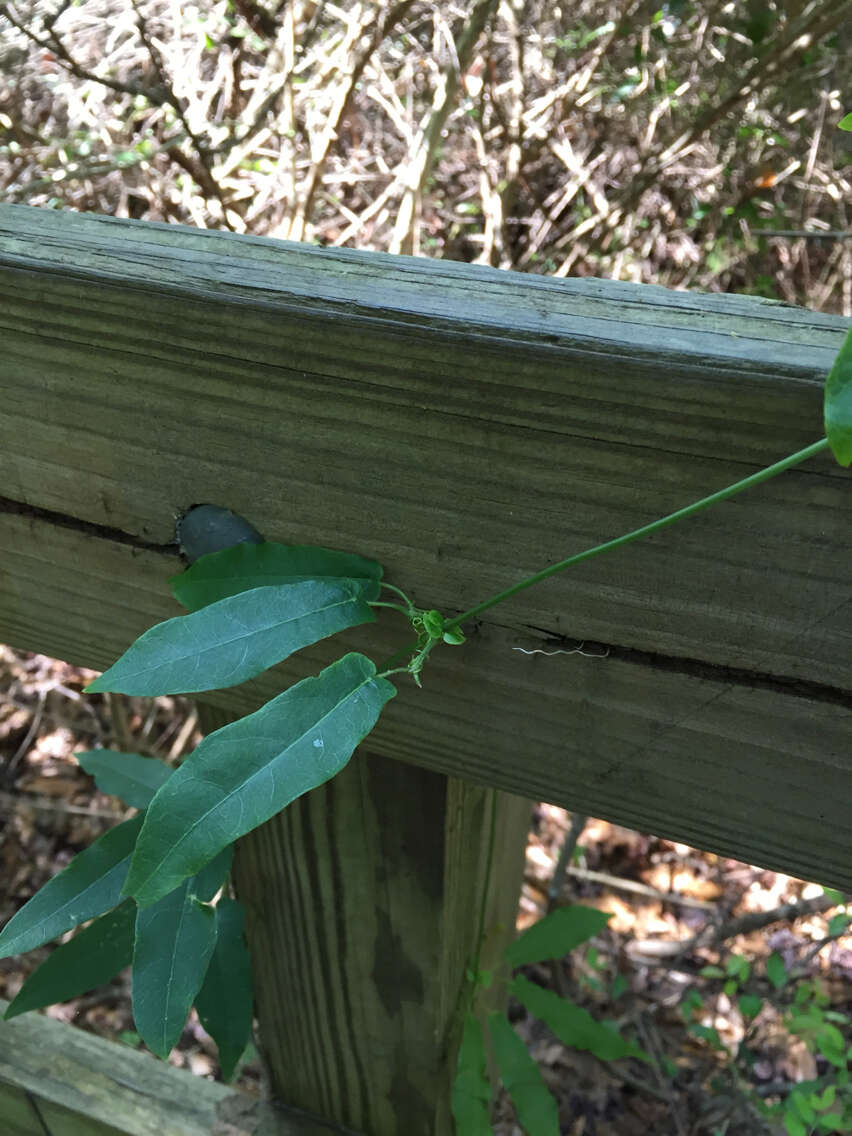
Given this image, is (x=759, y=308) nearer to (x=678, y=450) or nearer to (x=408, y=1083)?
(x=678, y=450)

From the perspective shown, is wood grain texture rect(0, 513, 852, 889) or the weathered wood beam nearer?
wood grain texture rect(0, 513, 852, 889)

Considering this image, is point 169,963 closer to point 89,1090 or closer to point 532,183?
point 89,1090

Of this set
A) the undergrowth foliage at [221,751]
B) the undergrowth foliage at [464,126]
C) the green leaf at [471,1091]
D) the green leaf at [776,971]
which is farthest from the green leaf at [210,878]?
the undergrowth foliage at [464,126]

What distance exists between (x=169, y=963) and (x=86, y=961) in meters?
0.19

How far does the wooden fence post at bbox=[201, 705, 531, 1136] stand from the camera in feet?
2.37

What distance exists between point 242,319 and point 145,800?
0.57m

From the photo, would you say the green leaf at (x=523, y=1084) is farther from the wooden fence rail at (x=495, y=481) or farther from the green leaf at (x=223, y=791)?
the green leaf at (x=223, y=791)

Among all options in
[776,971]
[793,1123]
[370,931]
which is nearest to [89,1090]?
[370,931]

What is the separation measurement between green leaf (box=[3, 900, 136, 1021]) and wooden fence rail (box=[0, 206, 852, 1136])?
0.24 meters

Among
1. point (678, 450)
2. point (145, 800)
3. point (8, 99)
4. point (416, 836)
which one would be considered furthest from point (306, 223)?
point (678, 450)

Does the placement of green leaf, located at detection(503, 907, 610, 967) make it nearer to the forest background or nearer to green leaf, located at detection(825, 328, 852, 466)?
green leaf, located at detection(825, 328, 852, 466)

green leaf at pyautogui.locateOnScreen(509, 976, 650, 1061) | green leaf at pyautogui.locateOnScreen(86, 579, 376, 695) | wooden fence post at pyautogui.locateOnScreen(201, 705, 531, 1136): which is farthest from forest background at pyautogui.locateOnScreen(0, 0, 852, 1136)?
green leaf at pyautogui.locateOnScreen(86, 579, 376, 695)

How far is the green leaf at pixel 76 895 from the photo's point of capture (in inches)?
22.5

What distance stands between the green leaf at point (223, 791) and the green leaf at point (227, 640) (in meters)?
0.04
